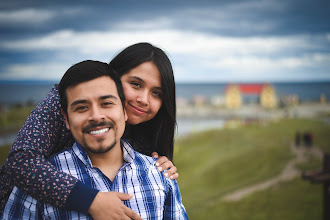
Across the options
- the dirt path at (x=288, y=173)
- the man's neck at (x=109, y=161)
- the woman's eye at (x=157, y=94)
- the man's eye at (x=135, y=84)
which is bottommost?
the dirt path at (x=288, y=173)

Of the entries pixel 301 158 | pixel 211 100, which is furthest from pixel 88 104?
pixel 211 100

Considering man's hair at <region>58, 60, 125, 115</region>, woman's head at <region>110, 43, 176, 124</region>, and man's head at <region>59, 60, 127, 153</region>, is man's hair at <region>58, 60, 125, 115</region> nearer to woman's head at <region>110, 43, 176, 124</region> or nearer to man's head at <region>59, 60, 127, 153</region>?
man's head at <region>59, 60, 127, 153</region>

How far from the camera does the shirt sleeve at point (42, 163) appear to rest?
5.13ft

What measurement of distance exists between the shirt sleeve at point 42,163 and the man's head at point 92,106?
0.47 feet

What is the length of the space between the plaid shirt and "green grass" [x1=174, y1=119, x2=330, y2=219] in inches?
276

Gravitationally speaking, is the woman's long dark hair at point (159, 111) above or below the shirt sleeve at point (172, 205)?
above

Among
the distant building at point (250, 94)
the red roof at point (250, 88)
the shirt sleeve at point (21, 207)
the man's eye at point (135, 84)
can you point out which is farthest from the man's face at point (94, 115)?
the red roof at point (250, 88)

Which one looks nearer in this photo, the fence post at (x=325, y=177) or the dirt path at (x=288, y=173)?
the fence post at (x=325, y=177)

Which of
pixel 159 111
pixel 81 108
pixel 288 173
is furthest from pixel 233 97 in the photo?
pixel 81 108

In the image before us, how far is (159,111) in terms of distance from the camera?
2.44 m

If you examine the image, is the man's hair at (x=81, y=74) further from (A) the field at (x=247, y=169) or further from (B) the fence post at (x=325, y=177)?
(A) the field at (x=247, y=169)

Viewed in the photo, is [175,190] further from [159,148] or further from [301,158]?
[301,158]

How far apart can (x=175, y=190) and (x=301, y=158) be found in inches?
438

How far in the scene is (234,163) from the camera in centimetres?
1137
